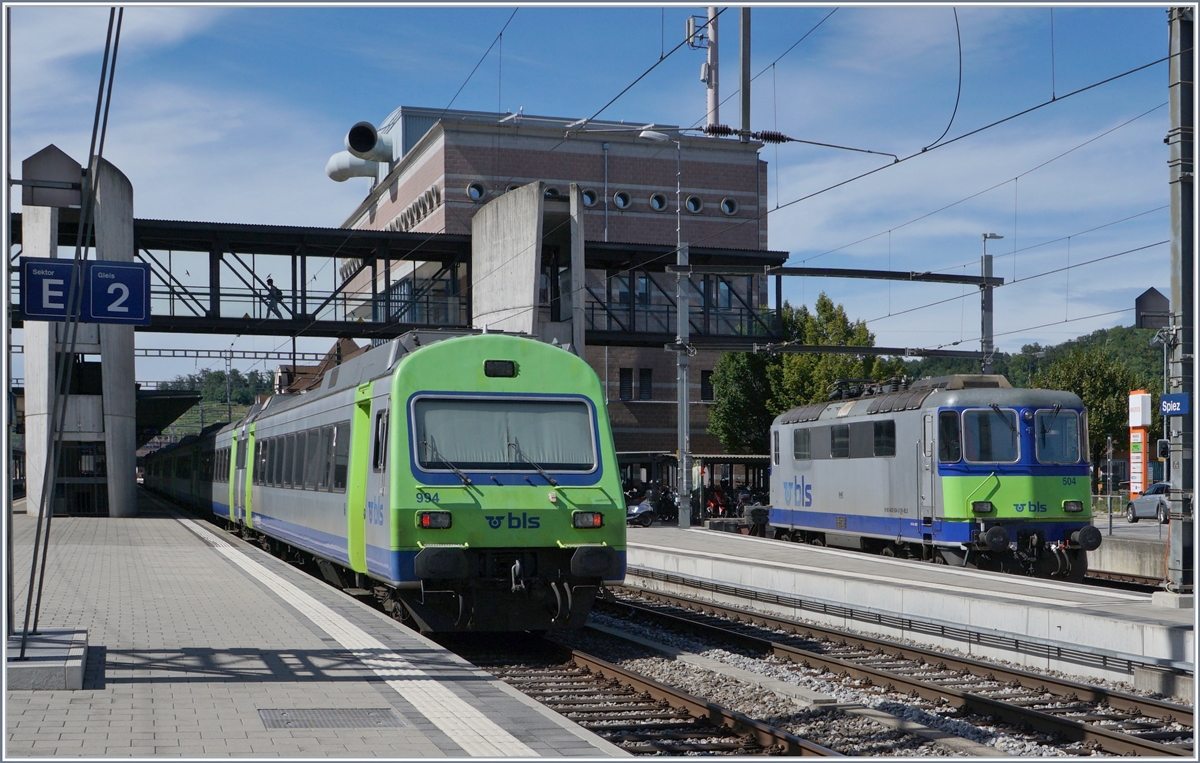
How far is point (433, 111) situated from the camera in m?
67.9

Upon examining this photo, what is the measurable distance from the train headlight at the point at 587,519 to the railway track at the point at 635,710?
4.04ft

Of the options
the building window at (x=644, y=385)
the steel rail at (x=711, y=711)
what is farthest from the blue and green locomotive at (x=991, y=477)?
the building window at (x=644, y=385)

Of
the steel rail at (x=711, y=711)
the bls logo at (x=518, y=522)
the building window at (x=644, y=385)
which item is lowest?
the steel rail at (x=711, y=711)

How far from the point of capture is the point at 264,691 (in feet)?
28.0

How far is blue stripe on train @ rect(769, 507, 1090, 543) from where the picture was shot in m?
18.6

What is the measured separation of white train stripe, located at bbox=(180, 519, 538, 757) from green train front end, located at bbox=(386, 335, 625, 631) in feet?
2.45

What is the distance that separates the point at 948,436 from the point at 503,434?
9.22m

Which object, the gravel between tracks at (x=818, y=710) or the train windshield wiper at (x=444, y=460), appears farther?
the train windshield wiper at (x=444, y=460)

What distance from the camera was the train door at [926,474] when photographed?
750 inches

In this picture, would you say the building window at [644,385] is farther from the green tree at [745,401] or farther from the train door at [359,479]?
the train door at [359,479]

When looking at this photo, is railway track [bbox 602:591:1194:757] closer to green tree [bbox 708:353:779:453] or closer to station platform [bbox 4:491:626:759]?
station platform [bbox 4:491:626:759]

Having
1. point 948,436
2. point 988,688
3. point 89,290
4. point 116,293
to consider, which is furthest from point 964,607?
point 89,290

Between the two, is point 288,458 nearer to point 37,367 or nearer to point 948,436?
point 948,436

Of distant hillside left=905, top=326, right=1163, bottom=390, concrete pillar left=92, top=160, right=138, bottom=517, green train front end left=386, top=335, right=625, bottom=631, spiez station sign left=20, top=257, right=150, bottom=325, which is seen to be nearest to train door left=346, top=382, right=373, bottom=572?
green train front end left=386, top=335, right=625, bottom=631
